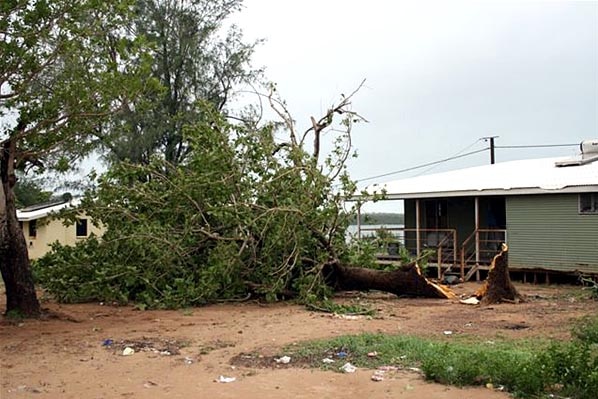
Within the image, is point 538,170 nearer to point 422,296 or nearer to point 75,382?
point 422,296

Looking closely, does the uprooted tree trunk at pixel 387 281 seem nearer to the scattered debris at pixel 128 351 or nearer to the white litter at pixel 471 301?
the white litter at pixel 471 301

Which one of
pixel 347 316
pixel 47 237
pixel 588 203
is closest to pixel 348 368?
pixel 347 316

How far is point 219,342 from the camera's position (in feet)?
30.2

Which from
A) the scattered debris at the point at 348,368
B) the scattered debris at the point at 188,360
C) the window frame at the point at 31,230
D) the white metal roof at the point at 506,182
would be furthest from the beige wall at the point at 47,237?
the scattered debris at the point at 348,368

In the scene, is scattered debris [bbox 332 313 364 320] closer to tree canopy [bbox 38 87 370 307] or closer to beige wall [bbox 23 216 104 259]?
tree canopy [bbox 38 87 370 307]

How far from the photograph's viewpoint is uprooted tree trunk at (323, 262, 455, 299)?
14.3 m

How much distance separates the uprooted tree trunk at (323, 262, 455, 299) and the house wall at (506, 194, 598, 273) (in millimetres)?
4896

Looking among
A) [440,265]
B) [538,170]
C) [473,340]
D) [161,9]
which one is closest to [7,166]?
[473,340]

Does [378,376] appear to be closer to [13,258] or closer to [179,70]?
[13,258]

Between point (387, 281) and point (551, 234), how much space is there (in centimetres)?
645

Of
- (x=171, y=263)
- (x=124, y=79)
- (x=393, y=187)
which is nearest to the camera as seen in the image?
(x=124, y=79)

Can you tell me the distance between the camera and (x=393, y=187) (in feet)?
76.3

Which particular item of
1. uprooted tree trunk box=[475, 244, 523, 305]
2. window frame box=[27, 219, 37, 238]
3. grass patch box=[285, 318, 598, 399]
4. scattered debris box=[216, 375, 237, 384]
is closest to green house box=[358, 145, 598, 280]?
uprooted tree trunk box=[475, 244, 523, 305]

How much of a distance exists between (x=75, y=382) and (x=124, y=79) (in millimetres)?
5748
